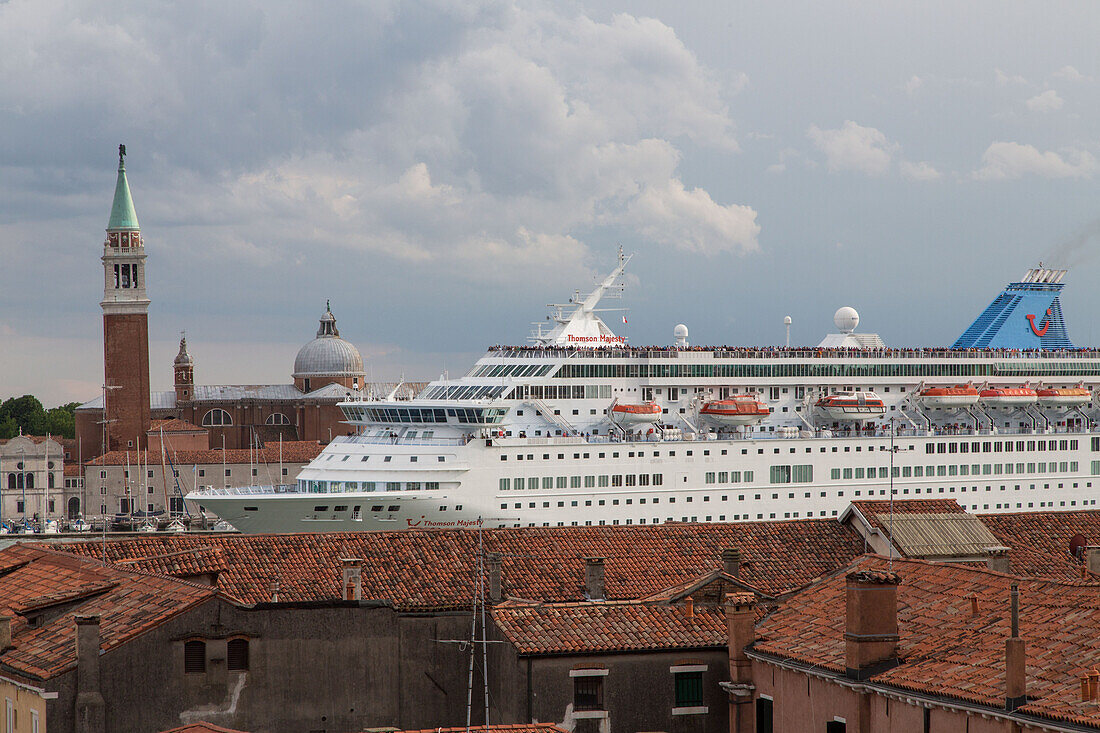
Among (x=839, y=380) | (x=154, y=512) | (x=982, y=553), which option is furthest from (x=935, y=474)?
(x=154, y=512)

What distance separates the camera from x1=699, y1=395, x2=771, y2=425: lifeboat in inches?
1809

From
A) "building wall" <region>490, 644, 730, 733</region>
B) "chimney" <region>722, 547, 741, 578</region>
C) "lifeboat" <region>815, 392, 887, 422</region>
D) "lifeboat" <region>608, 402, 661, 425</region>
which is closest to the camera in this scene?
"building wall" <region>490, 644, 730, 733</region>

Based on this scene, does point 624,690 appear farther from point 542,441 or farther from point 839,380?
point 839,380

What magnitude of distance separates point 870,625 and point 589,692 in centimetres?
366

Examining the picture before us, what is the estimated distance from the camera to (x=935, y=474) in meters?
49.2

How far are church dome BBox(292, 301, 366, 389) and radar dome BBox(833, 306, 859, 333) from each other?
5759 centimetres

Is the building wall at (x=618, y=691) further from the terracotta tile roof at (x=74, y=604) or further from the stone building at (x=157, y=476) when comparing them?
the stone building at (x=157, y=476)

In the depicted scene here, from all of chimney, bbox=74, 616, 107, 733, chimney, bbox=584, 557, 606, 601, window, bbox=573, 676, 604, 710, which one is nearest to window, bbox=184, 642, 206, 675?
chimney, bbox=74, 616, 107, 733

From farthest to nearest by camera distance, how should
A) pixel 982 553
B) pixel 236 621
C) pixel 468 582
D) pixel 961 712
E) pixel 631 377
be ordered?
pixel 631 377, pixel 982 553, pixel 468 582, pixel 236 621, pixel 961 712

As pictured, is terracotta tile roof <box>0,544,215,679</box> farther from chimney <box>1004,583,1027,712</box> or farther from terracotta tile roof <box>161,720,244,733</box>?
chimney <box>1004,583,1027,712</box>

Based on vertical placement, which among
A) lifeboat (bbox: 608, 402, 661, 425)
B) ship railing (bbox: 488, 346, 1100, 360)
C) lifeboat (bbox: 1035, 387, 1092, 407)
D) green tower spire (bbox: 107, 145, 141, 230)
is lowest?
lifeboat (bbox: 608, 402, 661, 425)

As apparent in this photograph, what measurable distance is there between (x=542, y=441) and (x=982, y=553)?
843 inches

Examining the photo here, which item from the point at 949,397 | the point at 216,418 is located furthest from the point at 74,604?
the point at 216,418

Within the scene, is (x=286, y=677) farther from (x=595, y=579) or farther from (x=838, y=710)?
(x=838, y=710)
